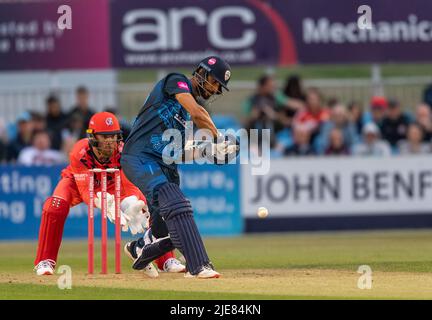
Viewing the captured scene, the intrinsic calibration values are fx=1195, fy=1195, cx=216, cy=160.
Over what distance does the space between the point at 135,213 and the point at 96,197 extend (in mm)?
512

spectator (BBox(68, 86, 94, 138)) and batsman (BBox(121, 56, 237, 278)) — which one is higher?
spectator (BBox(68, 86, 94, 138))

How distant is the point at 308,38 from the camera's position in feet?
68.2

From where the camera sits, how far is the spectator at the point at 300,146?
2014 cm

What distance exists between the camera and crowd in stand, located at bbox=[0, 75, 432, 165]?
20047mm

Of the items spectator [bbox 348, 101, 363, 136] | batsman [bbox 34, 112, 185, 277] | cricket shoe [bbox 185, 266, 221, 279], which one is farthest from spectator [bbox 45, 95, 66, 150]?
cricket shoe [bbox 185, 266, 221, 279]

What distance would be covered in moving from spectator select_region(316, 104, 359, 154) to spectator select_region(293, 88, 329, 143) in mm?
129

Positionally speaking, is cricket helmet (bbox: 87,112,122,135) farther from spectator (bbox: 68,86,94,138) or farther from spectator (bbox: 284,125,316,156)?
spectator (bbox: 284,125,316,156)

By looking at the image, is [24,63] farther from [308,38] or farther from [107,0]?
[308,38]

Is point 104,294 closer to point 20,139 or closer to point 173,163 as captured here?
point 173,163

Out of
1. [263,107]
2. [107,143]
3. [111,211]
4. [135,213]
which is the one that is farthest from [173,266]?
[263,107]

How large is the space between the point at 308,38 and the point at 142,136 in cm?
974

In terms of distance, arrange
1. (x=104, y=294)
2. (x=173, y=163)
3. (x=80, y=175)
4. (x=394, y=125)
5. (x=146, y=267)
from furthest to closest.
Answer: (x=394, y=125) < (x=80, y=175) < (x=146, y=267) < (x=173, y=163) < (x=104, y=294)

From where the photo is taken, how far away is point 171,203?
10930 millimetres
